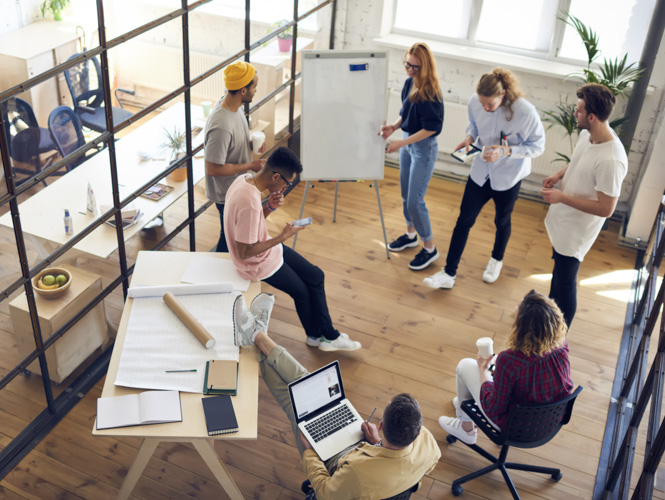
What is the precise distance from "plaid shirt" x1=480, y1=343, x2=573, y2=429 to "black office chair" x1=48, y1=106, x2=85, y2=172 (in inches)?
93.1

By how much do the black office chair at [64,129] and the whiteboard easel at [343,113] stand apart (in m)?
1.41

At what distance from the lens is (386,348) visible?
12.7ft

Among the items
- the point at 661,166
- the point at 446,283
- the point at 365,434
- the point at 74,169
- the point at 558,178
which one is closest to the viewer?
the point at 365,434

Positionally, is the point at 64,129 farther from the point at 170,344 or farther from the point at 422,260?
the point at 422,260

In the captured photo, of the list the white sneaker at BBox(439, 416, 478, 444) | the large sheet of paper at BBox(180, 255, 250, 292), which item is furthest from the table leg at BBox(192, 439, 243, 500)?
the white sneaker at BBox(439, 416, 478, 444)

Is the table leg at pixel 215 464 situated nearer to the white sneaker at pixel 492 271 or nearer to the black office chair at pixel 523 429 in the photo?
the black office chair at pixel 523 429

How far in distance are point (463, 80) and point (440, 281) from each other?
1.98 meters

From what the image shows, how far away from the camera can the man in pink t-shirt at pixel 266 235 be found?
2.93 m

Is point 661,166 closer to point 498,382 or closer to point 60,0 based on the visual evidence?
point 498,382

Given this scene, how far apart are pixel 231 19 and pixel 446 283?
2.23 metres

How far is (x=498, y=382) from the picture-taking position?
265 cm

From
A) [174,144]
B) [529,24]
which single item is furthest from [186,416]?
[529,24]

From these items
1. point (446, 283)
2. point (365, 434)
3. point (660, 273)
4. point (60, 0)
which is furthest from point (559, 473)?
point (60, 0)

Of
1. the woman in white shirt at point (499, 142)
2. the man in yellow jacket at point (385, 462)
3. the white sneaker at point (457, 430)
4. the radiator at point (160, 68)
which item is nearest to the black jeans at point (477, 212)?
the woman in white shirt at point (499, 142)
